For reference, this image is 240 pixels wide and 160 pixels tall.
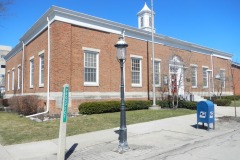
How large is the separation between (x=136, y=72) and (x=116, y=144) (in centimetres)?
1410

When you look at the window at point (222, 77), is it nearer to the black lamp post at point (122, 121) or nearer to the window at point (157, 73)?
the window at point (157, 73)

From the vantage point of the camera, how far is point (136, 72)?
22.0 m

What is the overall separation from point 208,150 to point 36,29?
1710 centimetres

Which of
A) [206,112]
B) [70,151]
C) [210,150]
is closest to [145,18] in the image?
[206,112]

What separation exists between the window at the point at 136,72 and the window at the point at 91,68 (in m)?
4.02

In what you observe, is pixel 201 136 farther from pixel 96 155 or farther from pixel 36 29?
pixel 36 29

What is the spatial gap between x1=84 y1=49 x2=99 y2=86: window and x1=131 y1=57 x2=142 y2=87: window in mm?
4022

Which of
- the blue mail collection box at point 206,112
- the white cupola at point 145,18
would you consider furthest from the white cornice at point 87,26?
the blue mail collection box at point 206,112

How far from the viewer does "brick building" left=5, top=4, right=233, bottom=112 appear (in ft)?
55.3

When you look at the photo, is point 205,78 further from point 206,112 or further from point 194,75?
point 206,112

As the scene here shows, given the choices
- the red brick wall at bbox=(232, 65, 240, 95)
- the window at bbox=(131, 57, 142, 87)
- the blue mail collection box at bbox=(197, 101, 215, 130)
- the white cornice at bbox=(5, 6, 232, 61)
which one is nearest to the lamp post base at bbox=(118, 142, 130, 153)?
the blue mail collection box at bbox=(197, 101, 215, 130)

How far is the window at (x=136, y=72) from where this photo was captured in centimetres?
2175

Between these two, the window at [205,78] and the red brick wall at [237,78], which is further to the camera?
the red brick wall at [237,78]

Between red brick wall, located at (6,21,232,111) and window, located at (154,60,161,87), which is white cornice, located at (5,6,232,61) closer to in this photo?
red brick wall, located at (6,21,232,111)
